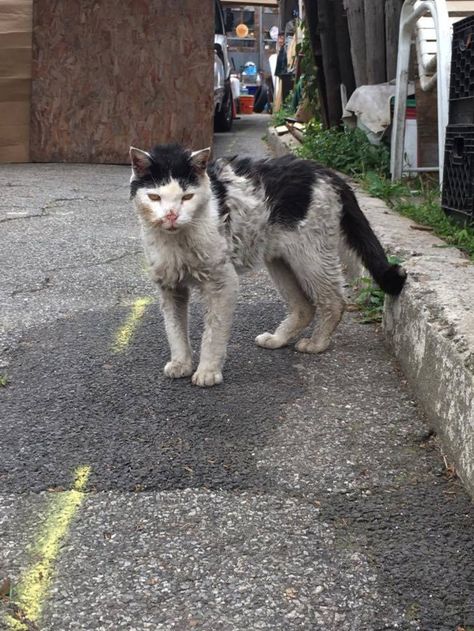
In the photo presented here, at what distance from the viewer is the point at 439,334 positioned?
2.75m

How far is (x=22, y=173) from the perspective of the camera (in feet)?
28.5

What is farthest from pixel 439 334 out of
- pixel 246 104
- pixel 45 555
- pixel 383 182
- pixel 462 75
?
pixel 246 104

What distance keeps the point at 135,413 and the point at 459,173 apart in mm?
2308

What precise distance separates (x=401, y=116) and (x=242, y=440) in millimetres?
3567

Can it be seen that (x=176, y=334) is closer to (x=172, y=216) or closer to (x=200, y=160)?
(x=172, y=216)

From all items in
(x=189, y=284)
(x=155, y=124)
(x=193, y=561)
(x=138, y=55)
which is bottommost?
(x=193, y=561)

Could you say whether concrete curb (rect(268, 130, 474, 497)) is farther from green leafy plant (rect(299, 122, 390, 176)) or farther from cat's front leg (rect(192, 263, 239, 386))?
green leafy plant (rect(299, 122, 390, 176))

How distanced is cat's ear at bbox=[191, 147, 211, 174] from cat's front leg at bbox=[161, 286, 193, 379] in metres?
0.52

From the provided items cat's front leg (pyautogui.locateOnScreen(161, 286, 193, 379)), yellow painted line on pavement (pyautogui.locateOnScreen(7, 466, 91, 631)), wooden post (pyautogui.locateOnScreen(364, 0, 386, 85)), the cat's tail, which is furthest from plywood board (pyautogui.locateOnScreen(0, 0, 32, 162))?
yellow painted line on pavement (pyautogui.locateOnScreen(7, 466, 91, 631))

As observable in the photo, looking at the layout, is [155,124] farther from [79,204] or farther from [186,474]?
[186,474]

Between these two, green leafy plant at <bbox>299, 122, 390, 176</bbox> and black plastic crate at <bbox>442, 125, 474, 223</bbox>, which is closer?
black plastic crate at <bbox>442, 125, 474, 223</bbox>

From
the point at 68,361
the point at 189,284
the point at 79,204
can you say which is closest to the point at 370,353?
the point at 189,284

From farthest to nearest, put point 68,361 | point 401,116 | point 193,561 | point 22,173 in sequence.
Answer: point 22,173 < point 401,116 < point 68,361 < point 193,561

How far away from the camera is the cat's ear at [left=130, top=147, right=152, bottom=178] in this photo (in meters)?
3.07
